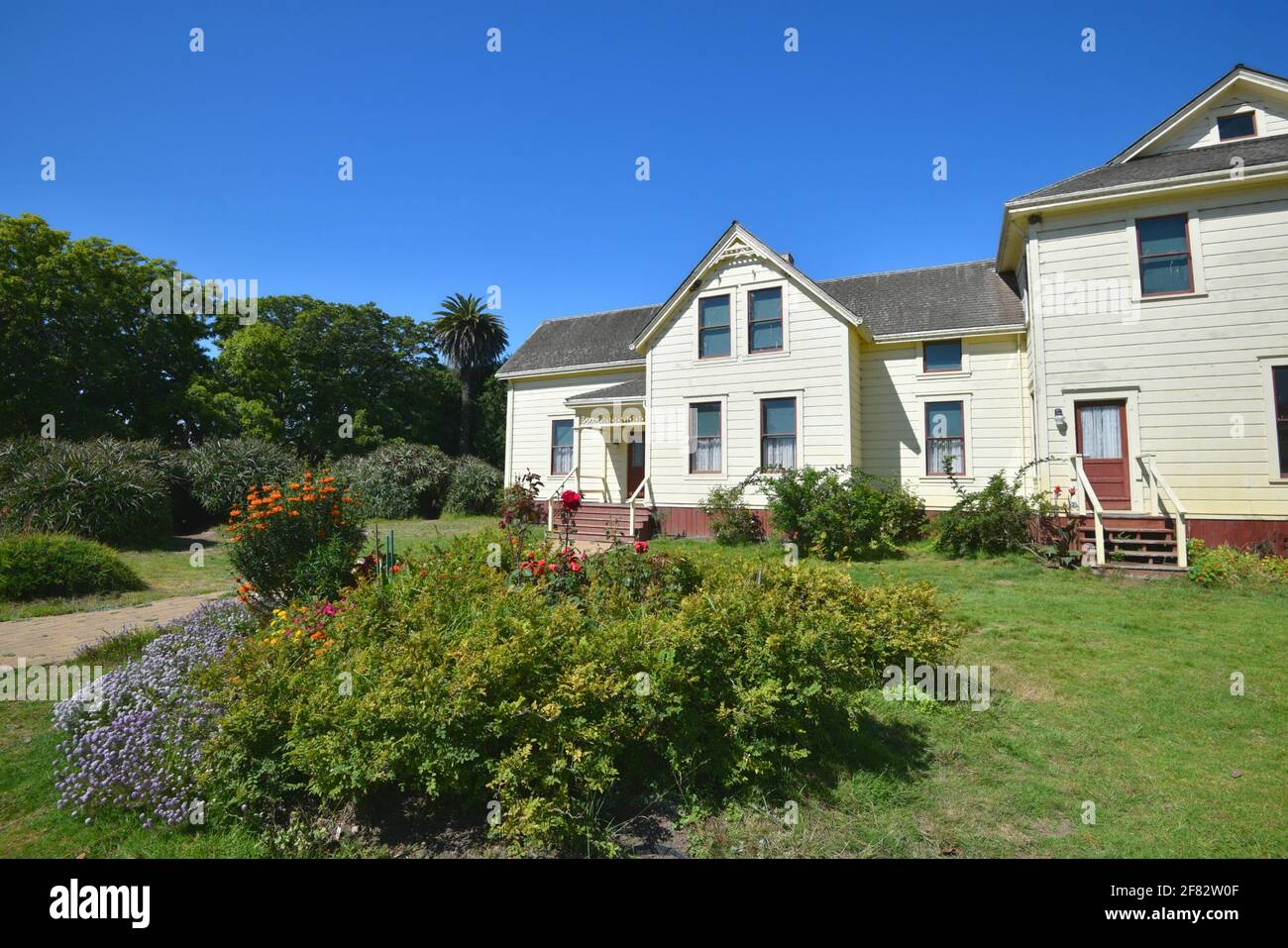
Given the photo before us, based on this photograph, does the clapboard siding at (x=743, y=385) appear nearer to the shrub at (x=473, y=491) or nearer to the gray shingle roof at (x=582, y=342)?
the gray shingle roof at (x=582, y=342)

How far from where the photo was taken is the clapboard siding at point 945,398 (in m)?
15.1

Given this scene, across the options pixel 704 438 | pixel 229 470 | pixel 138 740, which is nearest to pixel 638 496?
pixel 704 438

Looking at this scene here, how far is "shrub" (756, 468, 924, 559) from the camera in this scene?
12.7 m

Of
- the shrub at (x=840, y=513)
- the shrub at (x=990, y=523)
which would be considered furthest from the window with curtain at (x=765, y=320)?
the shrub at (x=990, y=523)

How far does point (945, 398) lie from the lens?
15.7 metres

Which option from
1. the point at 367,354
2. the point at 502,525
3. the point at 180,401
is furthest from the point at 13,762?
the point at 367,354

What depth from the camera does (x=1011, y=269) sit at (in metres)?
16.7

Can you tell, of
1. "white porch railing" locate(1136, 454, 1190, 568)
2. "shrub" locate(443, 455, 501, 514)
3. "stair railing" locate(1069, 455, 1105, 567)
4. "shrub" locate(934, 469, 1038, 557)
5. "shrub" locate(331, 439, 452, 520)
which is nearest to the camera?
"stair railing" locate(1069, 455, 1105, 567)

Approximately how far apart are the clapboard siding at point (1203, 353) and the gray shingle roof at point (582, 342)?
40.0ft

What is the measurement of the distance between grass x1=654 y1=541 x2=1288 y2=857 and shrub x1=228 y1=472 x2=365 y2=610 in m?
5.21

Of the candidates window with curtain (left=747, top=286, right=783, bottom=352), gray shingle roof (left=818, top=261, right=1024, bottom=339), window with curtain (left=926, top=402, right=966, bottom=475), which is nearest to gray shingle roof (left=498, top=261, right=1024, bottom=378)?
gray shingle roof (left=818, top=261, right=1024, bottom=339)

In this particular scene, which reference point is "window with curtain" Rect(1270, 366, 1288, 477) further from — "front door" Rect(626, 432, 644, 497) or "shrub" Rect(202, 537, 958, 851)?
"front door" Rect(626, 432, 644, 497)

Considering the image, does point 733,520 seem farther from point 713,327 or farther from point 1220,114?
point 1220,114
